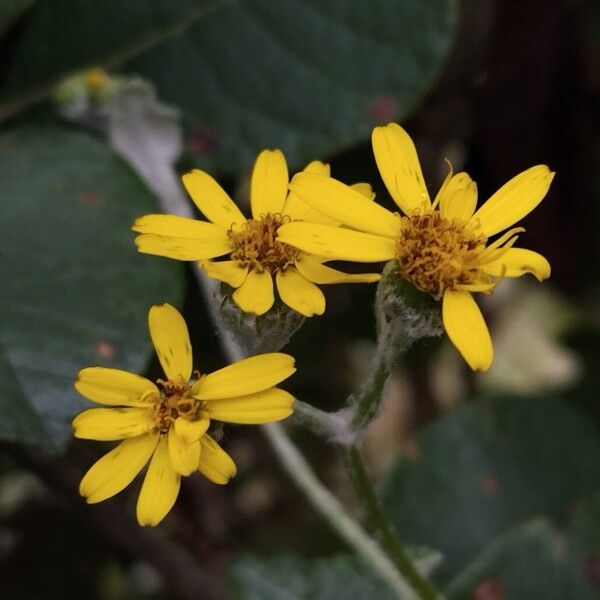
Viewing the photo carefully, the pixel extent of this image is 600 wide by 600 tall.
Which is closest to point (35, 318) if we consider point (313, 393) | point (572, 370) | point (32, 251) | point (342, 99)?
point (32, 251)

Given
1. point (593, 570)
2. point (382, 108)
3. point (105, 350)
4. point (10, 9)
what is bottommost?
point (593, 570)

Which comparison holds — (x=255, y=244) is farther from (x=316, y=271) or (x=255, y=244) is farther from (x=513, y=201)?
(x=513, y=201)

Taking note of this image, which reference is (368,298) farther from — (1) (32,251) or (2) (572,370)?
(2) (572,370)

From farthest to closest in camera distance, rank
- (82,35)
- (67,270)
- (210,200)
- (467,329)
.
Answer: (82,35) → (67,270) → (210,200) → (467,329)

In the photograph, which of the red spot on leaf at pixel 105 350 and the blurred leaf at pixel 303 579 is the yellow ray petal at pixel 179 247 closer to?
the red spot on leaf at pixel 105 350

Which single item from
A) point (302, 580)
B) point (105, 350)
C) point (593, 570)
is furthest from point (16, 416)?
point (593, 570)

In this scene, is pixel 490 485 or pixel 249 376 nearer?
pixel 249 376

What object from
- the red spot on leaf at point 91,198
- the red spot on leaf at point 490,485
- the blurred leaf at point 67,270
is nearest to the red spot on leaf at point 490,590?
the red spot on leaf at point 490,485
